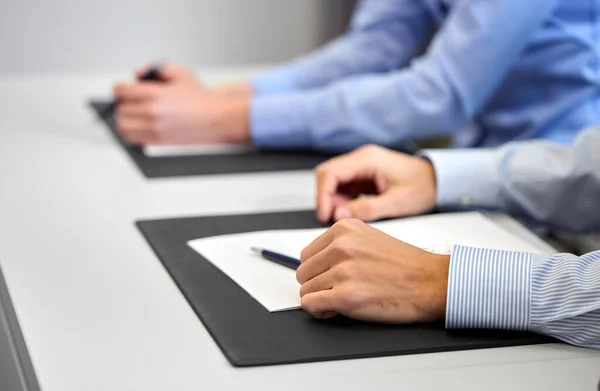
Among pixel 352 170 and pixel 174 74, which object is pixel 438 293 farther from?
pixel 174 74

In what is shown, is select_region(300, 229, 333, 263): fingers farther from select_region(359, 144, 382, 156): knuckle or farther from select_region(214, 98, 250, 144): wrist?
select_region(214, 98, 250, 144): wrist

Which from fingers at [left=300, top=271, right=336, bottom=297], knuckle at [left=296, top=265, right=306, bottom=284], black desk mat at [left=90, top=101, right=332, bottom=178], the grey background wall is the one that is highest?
the grey background wall

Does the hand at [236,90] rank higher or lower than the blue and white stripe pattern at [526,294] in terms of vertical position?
higher

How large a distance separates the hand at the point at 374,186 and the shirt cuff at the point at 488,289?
0.26 m

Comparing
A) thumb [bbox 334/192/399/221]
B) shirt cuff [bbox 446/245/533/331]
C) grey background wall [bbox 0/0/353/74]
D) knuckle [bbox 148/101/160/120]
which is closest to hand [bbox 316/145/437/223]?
thumb [bbox 334/192/399/221]

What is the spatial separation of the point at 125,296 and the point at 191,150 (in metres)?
0.57

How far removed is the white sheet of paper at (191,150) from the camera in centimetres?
141

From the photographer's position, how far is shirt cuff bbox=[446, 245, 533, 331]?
841mm

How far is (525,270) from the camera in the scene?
862mm

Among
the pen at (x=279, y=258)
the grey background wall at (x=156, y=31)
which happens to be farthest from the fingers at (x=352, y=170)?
the grey background wall at (x=156, y=31)

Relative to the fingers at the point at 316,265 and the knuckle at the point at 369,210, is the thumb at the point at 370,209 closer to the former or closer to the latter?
the knuckle at the point at 369,210

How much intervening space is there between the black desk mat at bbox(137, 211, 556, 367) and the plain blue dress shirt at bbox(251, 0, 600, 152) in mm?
563

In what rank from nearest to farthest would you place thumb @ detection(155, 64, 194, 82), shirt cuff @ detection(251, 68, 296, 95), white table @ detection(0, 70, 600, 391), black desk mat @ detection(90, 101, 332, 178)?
white table @ detection(0, 70, 600, 391) < black desk mat @ detection(90, 101, 332, 178) < thumb @ detection(155, 64, 194, 82) < shirt cuff @ detection(251, 68, 296, 95)

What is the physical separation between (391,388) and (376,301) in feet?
0.38
